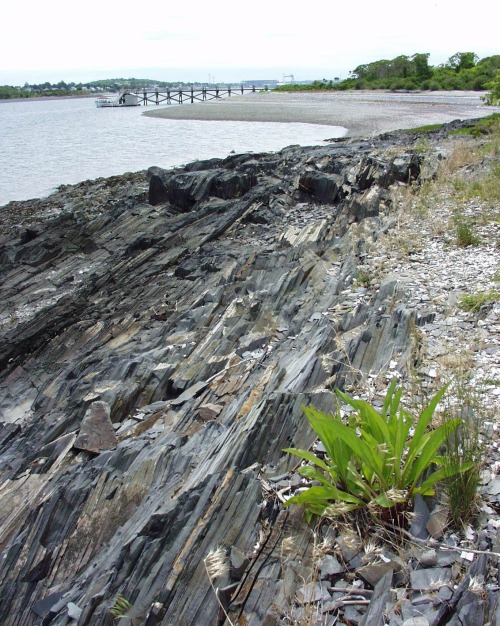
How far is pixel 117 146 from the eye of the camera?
56.0 meters

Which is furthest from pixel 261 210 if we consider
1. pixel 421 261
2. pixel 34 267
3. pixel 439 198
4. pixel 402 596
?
pixel 402 596

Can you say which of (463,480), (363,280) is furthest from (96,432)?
(463,480)

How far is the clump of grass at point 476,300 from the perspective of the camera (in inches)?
335

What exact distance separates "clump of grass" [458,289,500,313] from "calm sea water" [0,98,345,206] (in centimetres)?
3247

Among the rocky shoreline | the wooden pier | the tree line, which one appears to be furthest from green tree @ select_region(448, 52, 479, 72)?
the rocky shoreline

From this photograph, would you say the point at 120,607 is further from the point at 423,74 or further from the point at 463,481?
the point at 423,74

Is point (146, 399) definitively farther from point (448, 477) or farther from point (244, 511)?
point (448, 477)

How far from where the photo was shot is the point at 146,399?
1018 centimetres

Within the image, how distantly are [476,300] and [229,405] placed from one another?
417 centimetres

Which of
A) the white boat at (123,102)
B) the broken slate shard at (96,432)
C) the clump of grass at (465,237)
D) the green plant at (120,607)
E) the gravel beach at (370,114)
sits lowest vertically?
the broken slate shard at (96,432)

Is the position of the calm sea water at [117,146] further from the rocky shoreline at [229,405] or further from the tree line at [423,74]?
the tree line at [423,74]

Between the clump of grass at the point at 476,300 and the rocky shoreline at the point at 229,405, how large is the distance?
0.66 ft

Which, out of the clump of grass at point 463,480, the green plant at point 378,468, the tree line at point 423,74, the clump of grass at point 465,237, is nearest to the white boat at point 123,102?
the tree line at point 423,74

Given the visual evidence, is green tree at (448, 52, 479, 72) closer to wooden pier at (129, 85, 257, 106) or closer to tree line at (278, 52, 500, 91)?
tree line at (278, 52, 500, 91)
